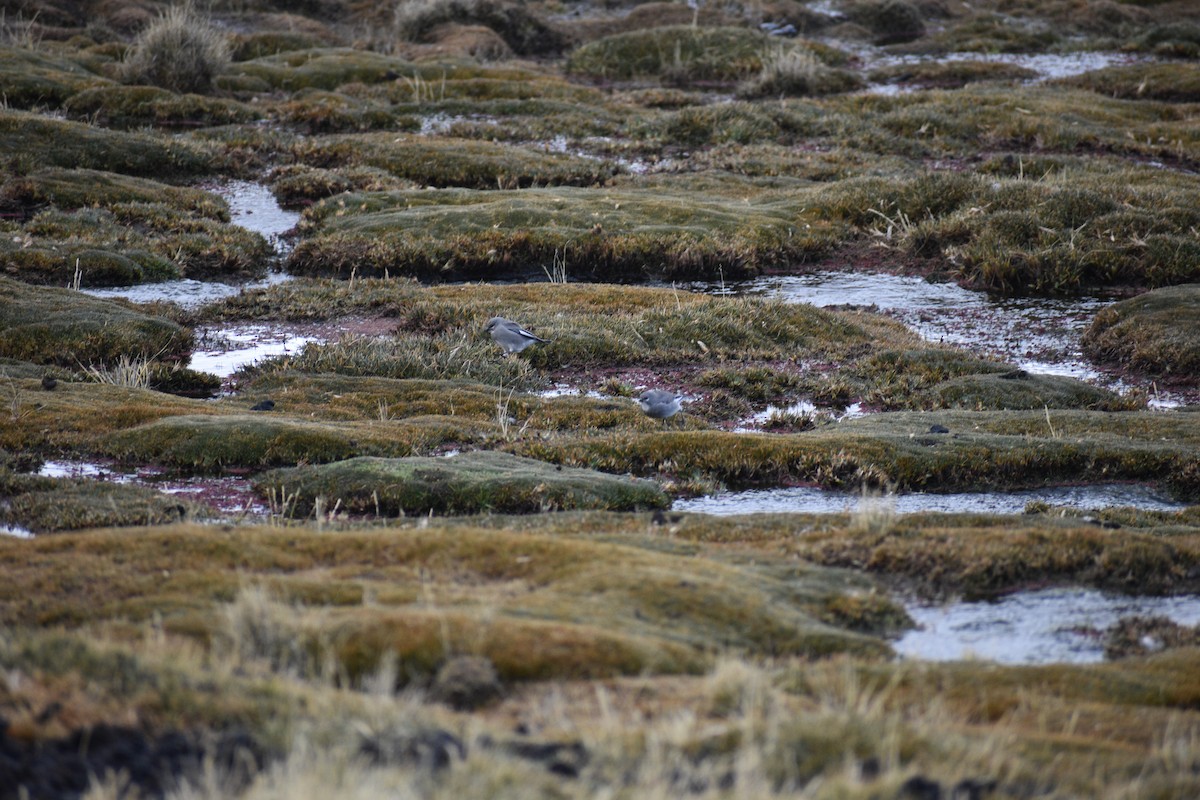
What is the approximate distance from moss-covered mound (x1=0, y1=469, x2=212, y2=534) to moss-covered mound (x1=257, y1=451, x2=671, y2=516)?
128cm

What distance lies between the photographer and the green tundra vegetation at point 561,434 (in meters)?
6.45

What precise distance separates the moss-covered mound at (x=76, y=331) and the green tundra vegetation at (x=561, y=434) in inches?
3.3

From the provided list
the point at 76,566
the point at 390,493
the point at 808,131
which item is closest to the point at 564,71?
the point at 808,131

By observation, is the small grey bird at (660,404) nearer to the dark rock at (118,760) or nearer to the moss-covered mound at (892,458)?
the moss-covered mound at (892,458)

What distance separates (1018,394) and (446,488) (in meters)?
11.5

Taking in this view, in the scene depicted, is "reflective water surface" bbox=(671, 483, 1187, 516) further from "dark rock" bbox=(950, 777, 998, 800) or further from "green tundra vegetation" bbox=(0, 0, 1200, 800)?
"dark rock" bbox=(950, 777, 998, 800)

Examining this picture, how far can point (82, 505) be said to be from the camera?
1266cm

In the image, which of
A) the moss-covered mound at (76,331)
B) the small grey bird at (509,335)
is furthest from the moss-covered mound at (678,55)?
the moss-covered mound at (76,331)

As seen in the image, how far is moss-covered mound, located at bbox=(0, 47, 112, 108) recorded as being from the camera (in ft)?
125

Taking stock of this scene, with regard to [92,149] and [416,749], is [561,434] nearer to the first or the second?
[416,749]

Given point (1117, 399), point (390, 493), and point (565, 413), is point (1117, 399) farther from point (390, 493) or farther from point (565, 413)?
point (390, 493)

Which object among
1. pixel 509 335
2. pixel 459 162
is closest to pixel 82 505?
pixel 509 335

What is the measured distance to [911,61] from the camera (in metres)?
58.7

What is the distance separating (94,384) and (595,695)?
13.1 metres
